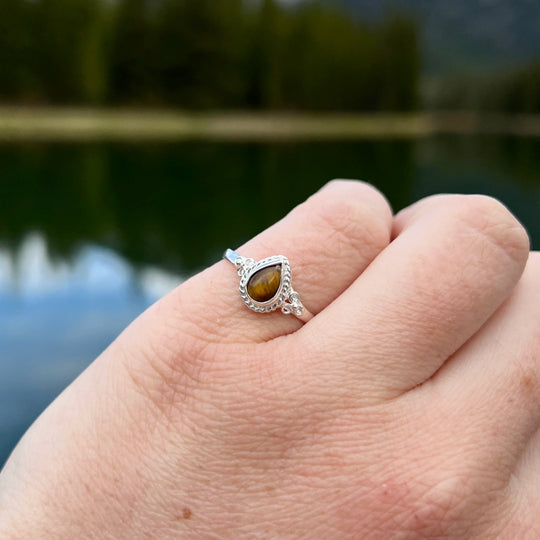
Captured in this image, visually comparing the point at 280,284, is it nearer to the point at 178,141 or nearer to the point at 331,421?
the point at 331,421

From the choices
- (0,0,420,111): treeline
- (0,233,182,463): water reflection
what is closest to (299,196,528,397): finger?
(0,233,182,463): water reflection

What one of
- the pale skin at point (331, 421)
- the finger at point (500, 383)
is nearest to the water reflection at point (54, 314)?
the pale skin at point (331, 421)

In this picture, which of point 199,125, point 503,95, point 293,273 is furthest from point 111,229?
point 503,95

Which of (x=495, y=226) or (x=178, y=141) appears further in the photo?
(x=178, y=141)

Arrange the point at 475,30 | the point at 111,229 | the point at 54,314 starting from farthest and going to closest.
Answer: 1. the point at 475,30
2. the point at 111,229
3. the point at 54,314

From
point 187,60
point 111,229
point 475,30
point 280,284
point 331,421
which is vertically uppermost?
point 475,30

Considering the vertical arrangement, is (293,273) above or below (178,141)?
above

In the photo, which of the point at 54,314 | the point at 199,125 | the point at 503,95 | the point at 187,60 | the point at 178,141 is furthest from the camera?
the point at 503,95
